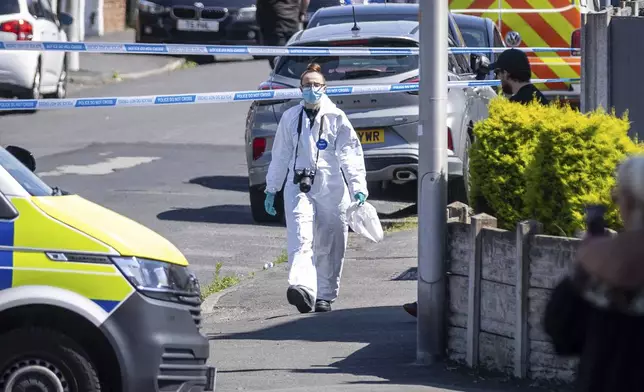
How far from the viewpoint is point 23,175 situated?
21.2ft

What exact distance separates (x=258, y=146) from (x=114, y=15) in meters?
20.4

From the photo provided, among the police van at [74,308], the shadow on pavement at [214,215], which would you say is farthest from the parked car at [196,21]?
the police van at [74,308]

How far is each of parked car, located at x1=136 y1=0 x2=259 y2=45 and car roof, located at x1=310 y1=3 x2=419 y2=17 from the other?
10.4m

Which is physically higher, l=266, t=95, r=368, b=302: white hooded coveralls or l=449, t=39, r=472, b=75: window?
l=449, t=39, r=472, b=75: window

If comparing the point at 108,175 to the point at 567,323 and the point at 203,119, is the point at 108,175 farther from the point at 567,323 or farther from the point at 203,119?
the point at 567,323

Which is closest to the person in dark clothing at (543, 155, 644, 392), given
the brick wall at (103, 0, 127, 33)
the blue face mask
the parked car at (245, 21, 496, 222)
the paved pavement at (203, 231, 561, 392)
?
the paved pavement at (203, 231, 561, 392)

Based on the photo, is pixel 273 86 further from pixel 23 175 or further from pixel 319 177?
pixel 23 175

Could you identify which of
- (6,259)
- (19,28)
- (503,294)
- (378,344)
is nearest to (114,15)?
(19,28)

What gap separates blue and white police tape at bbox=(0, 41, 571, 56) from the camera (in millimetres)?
9834

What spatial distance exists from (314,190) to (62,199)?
3.48 meters

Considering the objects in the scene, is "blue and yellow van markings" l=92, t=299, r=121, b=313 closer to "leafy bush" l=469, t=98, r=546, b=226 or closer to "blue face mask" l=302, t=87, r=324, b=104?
"leafy bush" l=469, t=98, r=546, b=226

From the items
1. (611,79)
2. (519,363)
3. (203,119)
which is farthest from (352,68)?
(203,119)

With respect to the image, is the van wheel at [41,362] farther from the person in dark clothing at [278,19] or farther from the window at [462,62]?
the person in dark clothing at [278,19]

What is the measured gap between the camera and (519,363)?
7105 millimetres
